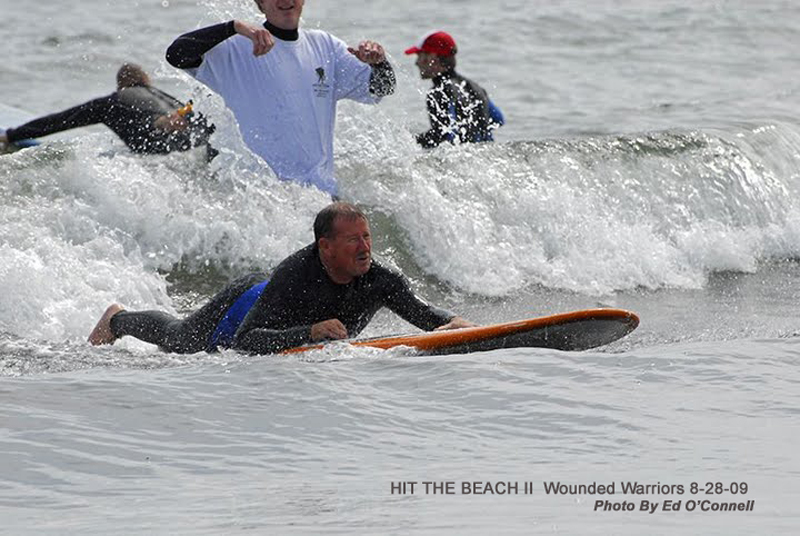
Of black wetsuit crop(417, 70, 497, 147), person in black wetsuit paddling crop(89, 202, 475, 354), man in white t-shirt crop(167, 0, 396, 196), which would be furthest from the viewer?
black wetsuit crop(417, 70, 497, 147)

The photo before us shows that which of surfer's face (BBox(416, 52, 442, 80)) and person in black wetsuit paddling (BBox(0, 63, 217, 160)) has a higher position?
surfer's face (BBox(416, 52, 442, 80))

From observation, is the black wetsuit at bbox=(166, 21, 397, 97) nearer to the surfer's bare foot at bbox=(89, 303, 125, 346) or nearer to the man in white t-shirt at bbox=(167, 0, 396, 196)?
the man in white t-shirt at bbox=(167, 0, 396, 196)

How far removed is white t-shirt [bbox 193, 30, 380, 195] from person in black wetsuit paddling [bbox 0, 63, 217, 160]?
195cm

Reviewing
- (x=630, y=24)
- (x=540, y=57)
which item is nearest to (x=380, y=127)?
(x=540, y=57)

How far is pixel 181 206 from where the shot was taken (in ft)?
33.4

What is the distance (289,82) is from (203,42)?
1.73ft

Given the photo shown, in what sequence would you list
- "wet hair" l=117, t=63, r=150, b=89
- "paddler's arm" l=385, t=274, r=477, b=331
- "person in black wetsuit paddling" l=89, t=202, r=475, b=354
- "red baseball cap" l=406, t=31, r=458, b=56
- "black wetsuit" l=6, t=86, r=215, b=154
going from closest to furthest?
"person in black wetsuit paddling" l=89, t=202, r=475, b=354, "paddler's arm" l=385, t=274, r=477, b=331, "black wetsuit" l=6, t=86, r=215, b=154, "wet hair" l=117, t=63, r=150, b=89, "red baseball cap" l=406, t=31, r=458, b=56

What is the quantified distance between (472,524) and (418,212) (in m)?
6.50

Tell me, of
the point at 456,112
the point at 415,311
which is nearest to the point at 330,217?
the point at 415,311

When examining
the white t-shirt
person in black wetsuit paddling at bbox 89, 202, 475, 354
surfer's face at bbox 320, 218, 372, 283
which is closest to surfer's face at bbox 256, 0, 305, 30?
the white t-shirt

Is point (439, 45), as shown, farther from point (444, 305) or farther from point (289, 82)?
point (289, 82)

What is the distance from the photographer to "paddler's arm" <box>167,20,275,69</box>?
805 cm

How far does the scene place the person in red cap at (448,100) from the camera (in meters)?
11.3

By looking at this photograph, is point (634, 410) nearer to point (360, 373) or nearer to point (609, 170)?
point (360, 373)
